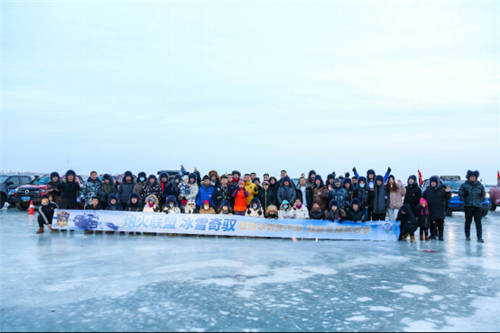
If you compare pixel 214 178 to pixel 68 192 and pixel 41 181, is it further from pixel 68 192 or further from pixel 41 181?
pixel 41 181

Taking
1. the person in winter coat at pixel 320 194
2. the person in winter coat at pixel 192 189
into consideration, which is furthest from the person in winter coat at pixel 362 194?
the person in winter coat at pixel 192 189

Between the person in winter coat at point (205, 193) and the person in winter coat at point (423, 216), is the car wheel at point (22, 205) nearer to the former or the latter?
the person in winter coat at point (205, 193)

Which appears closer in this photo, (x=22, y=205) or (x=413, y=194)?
(x=413, y=194)

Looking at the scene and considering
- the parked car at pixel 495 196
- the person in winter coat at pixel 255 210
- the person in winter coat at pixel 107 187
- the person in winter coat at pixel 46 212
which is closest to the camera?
the person in winter coat at pixel 46 212

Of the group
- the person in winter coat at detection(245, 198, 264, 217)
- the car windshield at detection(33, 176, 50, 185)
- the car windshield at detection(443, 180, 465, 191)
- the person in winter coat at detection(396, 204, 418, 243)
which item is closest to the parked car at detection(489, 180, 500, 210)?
the car windshield at detection(443, 180, 465, 191)

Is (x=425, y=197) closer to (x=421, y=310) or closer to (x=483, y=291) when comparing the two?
(x=483, y=291)

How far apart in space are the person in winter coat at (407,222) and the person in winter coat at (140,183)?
8.28m

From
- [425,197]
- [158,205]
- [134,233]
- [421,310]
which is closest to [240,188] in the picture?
[158,205]

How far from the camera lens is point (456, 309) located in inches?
219

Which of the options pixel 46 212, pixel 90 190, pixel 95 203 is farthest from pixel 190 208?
pixel 46 212

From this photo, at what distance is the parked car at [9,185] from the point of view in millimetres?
19484

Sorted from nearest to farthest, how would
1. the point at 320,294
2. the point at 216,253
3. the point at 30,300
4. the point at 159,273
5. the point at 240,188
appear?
the point at 30,300 < the point at 320,294 < the point at 159,273 < the point at 216,253 < the point at 240,188

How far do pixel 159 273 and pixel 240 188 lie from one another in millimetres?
6389

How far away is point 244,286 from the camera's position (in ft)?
21.5
